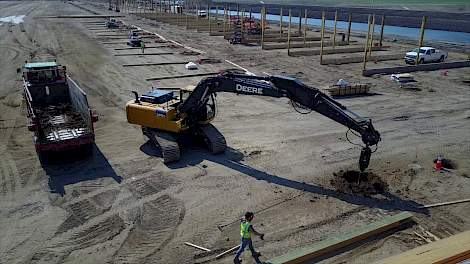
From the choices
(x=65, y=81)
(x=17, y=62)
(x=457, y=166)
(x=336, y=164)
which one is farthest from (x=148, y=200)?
(x=17, y=62)

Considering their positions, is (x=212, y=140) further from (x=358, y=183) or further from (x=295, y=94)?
(x=358, y=183)

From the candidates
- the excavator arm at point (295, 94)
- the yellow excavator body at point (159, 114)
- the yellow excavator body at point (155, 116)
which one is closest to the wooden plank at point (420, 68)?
the yellow excavator body at point (159, 114)

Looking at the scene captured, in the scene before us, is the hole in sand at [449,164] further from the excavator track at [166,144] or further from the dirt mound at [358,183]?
the excavator track at [166,144]

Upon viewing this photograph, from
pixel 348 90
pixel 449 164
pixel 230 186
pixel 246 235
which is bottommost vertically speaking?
pixel 230 186

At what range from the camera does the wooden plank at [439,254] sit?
776 cm

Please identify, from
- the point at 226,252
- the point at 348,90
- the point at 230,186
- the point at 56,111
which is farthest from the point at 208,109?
the point at 348,90

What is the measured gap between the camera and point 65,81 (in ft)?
58.0

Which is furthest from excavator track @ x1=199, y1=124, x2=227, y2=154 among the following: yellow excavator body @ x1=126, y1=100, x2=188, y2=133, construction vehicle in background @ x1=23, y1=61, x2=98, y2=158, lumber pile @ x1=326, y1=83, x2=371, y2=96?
lumber pile @ x1=326, y1=83, x2=371, y2=96

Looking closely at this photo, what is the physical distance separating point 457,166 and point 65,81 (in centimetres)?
1592

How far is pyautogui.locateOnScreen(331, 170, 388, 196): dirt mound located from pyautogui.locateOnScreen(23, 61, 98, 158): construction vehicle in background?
27.2 feet

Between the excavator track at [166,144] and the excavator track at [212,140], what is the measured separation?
1232mm

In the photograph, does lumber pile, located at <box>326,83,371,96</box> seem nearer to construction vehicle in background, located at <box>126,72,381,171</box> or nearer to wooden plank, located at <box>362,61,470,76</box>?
wooden plank, located at <box>362,61,470,76</box>

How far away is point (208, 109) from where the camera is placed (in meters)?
15.5

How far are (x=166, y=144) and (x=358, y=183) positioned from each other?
257 inches
